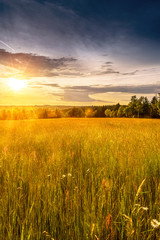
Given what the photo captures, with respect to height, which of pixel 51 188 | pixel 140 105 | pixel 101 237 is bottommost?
pixel 101 237

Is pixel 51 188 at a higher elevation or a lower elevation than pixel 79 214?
higher

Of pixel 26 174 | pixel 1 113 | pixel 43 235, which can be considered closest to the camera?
Result: pixel 43 235

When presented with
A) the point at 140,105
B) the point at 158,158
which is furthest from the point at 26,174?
the point at 140,105

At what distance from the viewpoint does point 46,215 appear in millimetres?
1763

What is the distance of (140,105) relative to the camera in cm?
7288

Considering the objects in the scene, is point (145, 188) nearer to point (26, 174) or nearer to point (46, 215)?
point (46, 215)

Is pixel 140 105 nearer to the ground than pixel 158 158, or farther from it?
farther from it

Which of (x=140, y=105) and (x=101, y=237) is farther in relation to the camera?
(x=140, y=105)

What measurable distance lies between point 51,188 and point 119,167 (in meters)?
1.55

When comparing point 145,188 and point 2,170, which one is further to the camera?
point 2,170

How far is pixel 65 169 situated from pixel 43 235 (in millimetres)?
1738

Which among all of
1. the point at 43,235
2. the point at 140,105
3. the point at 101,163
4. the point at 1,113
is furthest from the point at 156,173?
the point at 140,105

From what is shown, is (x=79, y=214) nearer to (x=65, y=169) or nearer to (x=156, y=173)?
(x=65, y=169)

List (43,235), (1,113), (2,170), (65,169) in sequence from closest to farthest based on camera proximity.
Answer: (43,235), (2,170), (65,169), (1,113)
